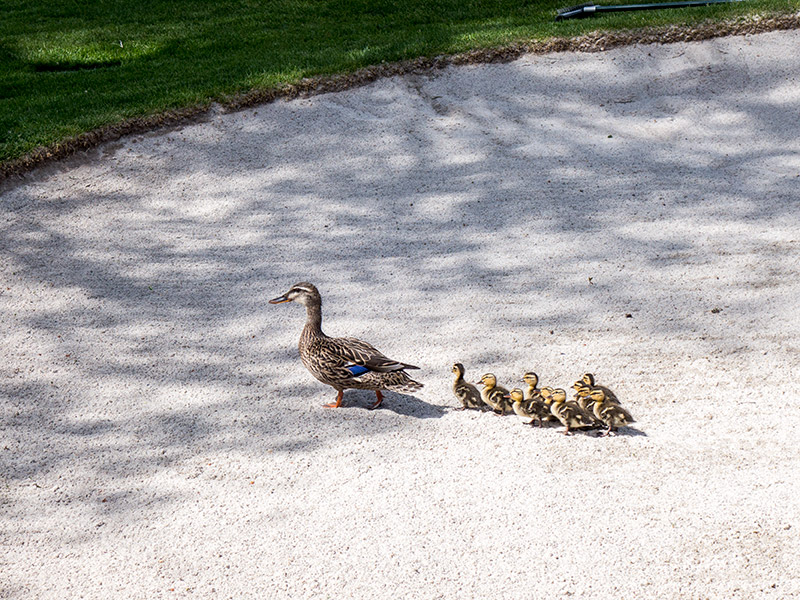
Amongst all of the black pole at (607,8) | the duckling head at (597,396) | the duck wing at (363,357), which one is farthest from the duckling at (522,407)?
the black pole at (607,8)

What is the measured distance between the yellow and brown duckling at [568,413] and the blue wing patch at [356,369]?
1.50m

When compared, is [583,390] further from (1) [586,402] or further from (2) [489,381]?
(2) [489,381]

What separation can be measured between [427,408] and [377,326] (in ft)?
5.33

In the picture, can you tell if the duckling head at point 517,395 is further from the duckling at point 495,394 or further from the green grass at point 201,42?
the green grass at point 201,42

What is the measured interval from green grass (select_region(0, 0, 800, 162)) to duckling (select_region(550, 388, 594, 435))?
8.29m

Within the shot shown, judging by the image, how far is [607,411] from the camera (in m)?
6.01

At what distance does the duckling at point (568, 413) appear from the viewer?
606cm

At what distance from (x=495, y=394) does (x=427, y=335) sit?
163cm

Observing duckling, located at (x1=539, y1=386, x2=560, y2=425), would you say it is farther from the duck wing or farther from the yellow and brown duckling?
the duck wing

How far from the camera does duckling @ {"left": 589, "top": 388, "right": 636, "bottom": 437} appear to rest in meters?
6.01

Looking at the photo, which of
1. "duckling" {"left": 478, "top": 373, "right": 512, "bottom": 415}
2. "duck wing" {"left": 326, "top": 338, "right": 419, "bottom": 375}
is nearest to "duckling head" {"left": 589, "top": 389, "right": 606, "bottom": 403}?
"duckling" {"left": 478, "top": 373, "right": 512, "bottom": 415}

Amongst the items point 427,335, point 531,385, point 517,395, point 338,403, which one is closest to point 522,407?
point 517,395

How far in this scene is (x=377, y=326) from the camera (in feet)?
26.9

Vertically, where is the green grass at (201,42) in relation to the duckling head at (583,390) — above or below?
above
